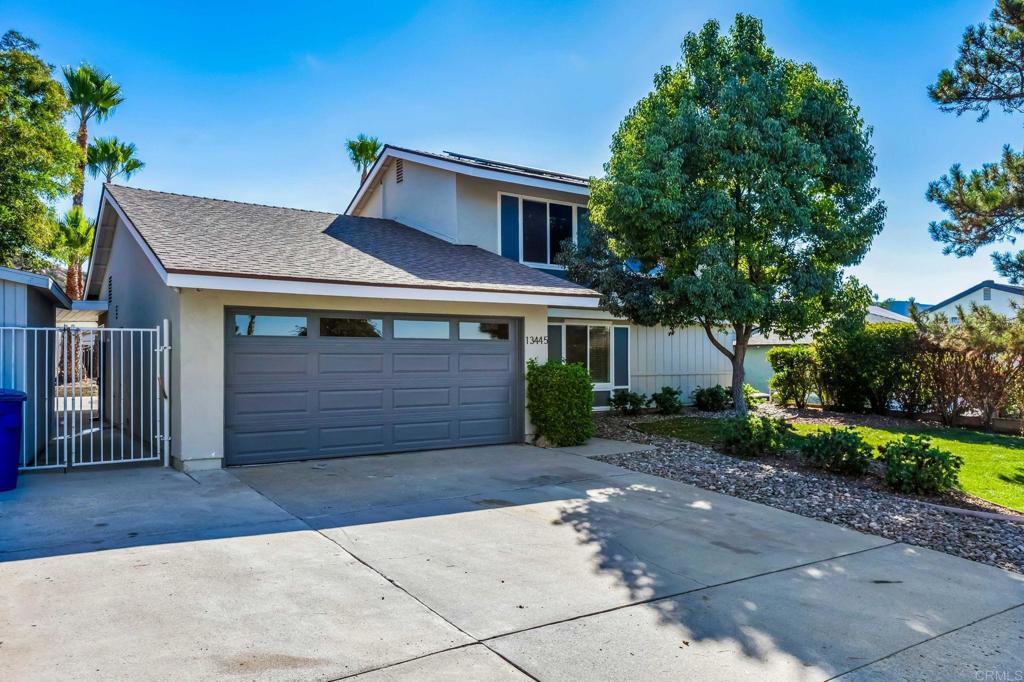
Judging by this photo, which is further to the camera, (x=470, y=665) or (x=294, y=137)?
(x=294, y=137)

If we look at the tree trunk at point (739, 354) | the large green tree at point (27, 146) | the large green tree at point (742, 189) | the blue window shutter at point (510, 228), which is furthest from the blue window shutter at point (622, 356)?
the large green tree at point (27, 146)

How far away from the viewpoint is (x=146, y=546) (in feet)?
17.6

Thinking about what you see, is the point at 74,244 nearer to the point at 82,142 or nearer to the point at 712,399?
the point at 82,142

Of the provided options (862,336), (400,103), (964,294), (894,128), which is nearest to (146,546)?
(400,103)

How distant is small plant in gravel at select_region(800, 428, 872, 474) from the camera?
861cm

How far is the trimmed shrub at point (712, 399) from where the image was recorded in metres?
17.0

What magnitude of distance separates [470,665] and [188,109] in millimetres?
16187

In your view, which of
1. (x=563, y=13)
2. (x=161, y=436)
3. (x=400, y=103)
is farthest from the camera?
(x=400, y=103)

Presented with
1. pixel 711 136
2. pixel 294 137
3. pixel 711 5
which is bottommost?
pixel 711 136

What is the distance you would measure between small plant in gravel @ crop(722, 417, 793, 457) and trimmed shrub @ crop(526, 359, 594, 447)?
7.98 ft

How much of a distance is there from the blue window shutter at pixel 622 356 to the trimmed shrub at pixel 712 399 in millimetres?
2191

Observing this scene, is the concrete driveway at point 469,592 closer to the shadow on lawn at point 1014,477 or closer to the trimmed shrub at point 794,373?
the shadow on lawn at point 1014,477

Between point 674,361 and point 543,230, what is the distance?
18.6ft

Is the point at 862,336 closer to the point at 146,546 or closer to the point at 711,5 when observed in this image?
the point at 711,5
